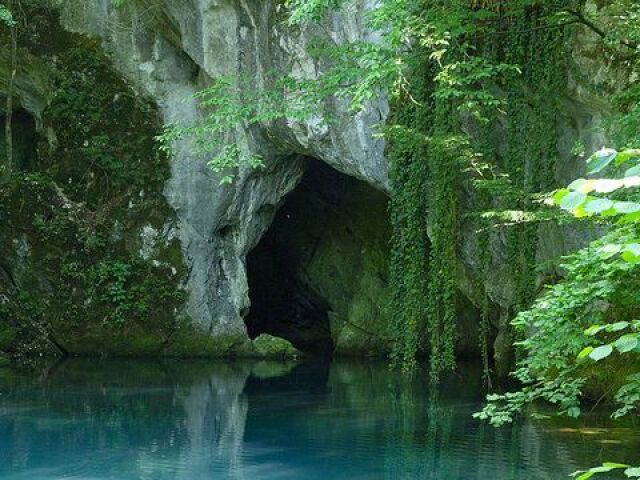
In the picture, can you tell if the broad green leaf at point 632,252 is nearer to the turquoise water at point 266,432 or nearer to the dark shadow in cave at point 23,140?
the turquoise water at point 266,432

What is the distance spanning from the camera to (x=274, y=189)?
15555 millimetres

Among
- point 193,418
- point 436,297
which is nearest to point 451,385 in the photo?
point 436,297

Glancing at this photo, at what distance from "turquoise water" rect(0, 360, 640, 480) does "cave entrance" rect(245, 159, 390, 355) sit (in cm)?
433

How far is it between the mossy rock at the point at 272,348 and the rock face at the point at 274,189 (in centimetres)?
29

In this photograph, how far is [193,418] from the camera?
9.98 metres

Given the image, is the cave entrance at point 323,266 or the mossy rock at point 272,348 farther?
the cave entrance at point 323,266

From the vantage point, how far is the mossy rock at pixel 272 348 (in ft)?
51.1

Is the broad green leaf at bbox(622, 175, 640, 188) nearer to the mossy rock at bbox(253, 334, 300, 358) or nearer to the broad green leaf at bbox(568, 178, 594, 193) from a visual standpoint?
the broad green leaf at bbox(568, 178, 594, 193)

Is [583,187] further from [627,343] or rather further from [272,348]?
[272,348]

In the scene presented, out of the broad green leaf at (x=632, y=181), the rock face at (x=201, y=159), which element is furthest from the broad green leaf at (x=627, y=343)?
the rock face at (x=201, y=159)

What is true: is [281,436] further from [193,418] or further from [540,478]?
[540,478]

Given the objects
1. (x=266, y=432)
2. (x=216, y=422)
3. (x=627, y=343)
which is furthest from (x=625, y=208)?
(x=216, y=422)

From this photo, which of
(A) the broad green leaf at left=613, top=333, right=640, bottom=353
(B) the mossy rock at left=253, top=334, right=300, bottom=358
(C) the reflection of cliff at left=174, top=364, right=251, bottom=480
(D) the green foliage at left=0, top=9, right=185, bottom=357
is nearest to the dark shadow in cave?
(D) the green foliage at left=0, top=9, right=185, bottom=357

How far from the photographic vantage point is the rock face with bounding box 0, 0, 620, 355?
12461mm
